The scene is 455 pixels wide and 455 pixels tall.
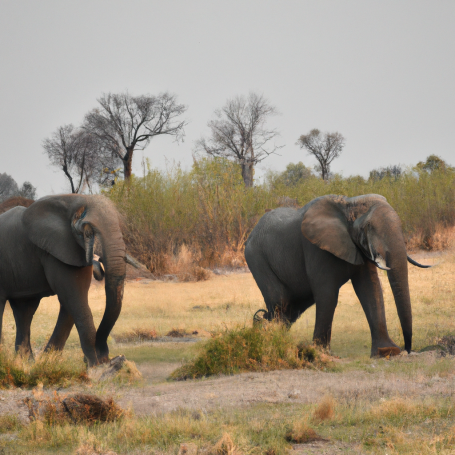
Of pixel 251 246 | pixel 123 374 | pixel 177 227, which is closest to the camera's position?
pixel 123 374

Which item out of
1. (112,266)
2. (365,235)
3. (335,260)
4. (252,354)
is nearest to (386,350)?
(335,260)

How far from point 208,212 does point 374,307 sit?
1699 centimetres

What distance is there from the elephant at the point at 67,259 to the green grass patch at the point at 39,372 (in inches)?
42.2

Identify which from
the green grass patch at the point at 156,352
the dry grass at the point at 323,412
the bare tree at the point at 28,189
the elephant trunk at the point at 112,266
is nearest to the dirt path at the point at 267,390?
the dry grass at the point at 323,412

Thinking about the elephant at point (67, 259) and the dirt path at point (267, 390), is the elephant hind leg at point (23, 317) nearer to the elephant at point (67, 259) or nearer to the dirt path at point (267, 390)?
the elephant at point (67, 259)

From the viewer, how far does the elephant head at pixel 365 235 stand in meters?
7.92

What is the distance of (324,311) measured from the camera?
8.88 m

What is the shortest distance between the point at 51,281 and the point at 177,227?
1598 cm

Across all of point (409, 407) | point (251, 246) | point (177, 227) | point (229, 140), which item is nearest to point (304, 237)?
point (251, 246)

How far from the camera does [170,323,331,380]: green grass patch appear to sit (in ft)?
25.7

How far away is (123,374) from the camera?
7547 millimetres

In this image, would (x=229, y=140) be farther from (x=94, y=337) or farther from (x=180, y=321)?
(x=94, y=337)

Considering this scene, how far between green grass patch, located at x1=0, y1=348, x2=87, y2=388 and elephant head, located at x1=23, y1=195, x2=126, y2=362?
3.51 ft

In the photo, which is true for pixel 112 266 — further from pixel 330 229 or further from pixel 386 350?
pixel 386 350
